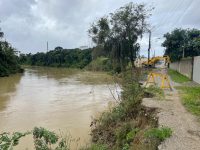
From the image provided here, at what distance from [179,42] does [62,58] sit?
5364 cm

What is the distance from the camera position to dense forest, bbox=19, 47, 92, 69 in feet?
248

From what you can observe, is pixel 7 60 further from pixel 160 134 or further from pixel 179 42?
pixel 160 134

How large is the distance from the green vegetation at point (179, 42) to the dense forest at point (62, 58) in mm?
36167

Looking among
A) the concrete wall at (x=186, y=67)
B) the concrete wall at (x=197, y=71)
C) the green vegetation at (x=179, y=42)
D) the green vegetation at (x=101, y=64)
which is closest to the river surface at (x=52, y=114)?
the concrete wall at (x=197, y=71)

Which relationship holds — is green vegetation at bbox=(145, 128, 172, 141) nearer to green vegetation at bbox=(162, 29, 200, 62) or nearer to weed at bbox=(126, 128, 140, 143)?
weed at bbox=(126, 128, 140, 143)

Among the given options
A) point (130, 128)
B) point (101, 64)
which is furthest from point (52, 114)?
point (101, 64)

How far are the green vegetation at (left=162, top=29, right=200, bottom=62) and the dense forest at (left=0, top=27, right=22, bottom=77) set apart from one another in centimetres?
2078

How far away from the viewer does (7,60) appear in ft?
150

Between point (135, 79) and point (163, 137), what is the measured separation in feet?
20.9

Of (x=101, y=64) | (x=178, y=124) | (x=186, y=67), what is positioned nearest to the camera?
(x=178, y=124)

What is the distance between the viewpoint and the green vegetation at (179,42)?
1347 inches

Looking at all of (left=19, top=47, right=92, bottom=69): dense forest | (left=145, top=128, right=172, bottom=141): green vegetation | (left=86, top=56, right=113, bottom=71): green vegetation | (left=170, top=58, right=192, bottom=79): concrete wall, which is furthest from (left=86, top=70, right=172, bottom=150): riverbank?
(left=19, top=47, right=92, bottom=69): dense forest

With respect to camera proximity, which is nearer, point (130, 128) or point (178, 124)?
point (178, 124)

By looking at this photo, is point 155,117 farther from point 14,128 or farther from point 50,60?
point 50,60
